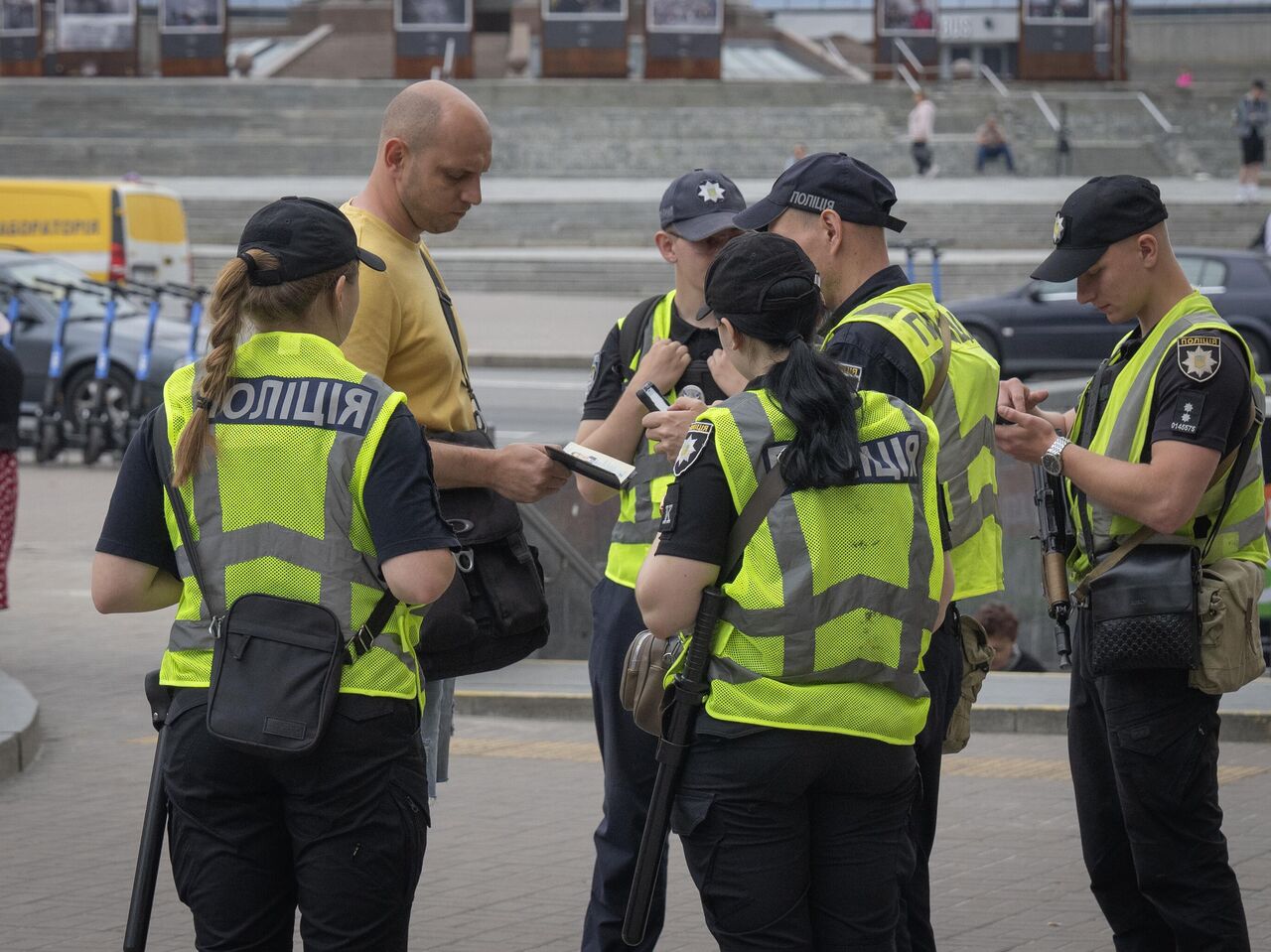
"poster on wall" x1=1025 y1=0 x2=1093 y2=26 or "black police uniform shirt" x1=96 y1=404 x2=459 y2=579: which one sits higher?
"poster on wall" x1=1025 y1=0 x2=1093 y2=26

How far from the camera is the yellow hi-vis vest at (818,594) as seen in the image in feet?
11.3

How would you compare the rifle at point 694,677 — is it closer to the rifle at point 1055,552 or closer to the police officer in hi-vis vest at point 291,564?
the police officer in hi-vis vest at point 291,564

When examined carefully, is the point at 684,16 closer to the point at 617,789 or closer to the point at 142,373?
the point at 142,373

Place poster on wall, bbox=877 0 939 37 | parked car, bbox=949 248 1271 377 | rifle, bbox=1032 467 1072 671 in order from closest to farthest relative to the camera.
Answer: rifle, bbox=1032 467 1072 671 < parked car, bbox=949 248 1271 377 < poster on wall, bbox=877 0 939 37

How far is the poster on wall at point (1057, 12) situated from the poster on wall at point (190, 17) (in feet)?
63.3

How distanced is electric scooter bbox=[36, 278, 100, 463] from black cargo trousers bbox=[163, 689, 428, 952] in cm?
1417

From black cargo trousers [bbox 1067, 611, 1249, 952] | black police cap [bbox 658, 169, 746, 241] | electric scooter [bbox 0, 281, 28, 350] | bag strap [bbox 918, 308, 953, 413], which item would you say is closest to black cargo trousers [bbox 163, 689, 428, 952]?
bag strap [bbox 918, 308, 953, 413]

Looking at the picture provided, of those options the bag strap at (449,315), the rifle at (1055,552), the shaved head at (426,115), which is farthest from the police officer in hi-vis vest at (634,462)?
the rifle at (1055,552)

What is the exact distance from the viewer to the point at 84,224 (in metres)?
23.6

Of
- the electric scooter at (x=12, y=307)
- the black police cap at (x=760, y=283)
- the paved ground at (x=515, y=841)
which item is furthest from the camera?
the electric scooter at (x=12, y=307)

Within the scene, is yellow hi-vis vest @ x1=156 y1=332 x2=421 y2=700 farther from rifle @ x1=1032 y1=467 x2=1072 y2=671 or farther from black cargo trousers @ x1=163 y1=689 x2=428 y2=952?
rifle @ x1=1032 y1=467 x2=1072 y2=671

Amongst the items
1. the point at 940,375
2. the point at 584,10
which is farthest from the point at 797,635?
the point at 584,10

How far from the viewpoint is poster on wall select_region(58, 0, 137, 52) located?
151ft

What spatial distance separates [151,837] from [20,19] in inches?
1811
